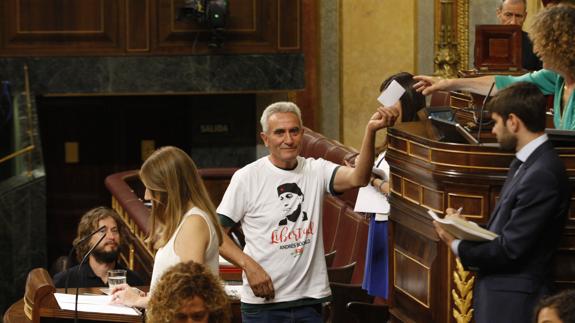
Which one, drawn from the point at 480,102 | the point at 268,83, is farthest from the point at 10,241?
the point at 480,102

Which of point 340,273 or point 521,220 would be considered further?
point 340,273

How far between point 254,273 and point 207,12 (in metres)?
6.33

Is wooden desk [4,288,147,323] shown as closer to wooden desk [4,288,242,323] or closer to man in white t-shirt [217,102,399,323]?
wooden desk [4,288,242,323]

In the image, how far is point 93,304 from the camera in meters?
5.35

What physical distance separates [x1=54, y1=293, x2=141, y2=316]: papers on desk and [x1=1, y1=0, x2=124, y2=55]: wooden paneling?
245 inches

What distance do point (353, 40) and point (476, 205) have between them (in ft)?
25.1

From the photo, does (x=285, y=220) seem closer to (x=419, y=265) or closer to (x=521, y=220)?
(x=419, y=265)

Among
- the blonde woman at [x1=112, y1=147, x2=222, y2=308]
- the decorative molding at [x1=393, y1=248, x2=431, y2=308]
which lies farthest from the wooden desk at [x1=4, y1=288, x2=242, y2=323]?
the decorative molding at [x1=393, y1=248, x2=431, y2=308]

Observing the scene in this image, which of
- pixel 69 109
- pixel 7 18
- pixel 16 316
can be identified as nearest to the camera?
pixel 16 316

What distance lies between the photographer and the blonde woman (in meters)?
4.64

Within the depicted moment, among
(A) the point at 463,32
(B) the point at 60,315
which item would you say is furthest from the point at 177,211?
(A) the point at 463,32

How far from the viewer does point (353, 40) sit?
41.4 feet

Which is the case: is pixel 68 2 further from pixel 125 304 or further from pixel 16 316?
pixel 125 304

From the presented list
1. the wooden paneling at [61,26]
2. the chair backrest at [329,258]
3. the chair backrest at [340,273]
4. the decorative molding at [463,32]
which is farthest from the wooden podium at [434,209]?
the decorative molding at [463,32]
